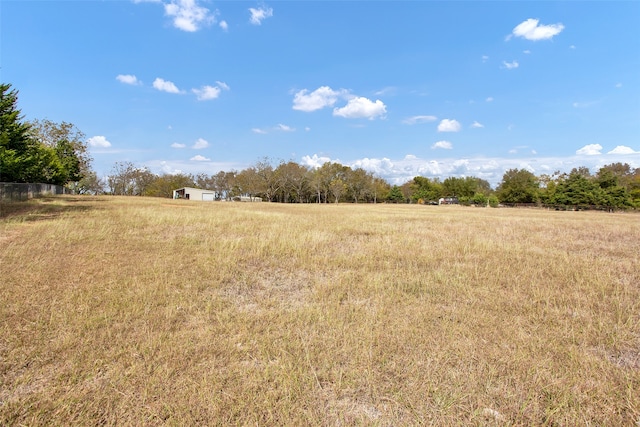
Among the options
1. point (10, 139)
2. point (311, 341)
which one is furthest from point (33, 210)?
point (311, 341)

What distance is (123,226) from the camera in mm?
12414

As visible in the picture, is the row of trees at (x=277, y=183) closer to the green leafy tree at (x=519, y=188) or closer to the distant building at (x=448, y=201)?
the distant building at (x=448, y=201)

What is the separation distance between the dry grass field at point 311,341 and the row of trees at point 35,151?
22.6 metres

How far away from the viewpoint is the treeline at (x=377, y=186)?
59.8 m

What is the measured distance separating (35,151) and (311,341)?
4296 centimetres

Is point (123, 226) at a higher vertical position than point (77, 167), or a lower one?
lower

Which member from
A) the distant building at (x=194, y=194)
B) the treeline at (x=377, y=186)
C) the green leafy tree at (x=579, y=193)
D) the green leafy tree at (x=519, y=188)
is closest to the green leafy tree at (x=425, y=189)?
the treeline at (x=377, y=186)

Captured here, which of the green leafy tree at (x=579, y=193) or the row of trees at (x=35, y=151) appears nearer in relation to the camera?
the row of trees at (x=35, y=151)

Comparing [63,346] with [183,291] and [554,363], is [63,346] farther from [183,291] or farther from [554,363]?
[554,363]

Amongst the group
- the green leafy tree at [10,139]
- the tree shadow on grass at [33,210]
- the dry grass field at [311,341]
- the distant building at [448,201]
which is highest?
the green leafy tree at [10,139]

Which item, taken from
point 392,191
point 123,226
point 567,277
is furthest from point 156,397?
point 392,191

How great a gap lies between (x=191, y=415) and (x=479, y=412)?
8.35ft

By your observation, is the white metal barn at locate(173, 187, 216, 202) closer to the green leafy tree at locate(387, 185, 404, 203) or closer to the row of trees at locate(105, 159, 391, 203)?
the row of trees at locate(105, 159, 391, 203)

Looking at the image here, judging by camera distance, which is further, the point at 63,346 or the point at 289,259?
the point at 289,259
